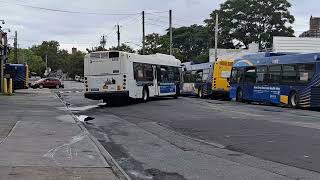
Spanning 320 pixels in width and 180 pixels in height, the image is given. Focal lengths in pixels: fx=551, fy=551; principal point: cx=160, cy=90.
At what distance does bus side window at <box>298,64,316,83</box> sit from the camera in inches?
1089

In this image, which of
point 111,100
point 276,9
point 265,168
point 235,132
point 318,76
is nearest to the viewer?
point 265,168

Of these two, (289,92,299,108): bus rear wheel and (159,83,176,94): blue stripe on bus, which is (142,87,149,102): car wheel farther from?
(289,92,299,108): bus rear wheel

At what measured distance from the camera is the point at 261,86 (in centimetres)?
3312

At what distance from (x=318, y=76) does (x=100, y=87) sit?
453 inches

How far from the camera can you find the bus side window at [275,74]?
101 ft

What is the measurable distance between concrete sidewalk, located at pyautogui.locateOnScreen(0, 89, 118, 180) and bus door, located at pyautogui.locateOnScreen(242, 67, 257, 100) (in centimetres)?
1855

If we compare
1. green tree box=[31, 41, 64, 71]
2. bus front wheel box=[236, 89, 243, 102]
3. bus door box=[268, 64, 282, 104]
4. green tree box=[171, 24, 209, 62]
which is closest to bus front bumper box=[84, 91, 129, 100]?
bus door box=[268, 64, 282, 104]

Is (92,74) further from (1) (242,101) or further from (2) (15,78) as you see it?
(2) (15,78)

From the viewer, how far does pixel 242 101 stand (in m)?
36.3

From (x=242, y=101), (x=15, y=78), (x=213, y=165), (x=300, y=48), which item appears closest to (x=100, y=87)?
(x=242, y=101)

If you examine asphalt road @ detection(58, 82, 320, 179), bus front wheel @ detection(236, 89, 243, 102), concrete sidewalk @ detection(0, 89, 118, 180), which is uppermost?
bus front wheel @ detection(236, 89, 243, 102)

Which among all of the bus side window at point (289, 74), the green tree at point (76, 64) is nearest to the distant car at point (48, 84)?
the bus side window at point (289, 74)

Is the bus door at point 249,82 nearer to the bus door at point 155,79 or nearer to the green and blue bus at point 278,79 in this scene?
the green and blue bus at point 278,79

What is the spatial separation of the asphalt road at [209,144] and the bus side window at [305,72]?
6.60m
